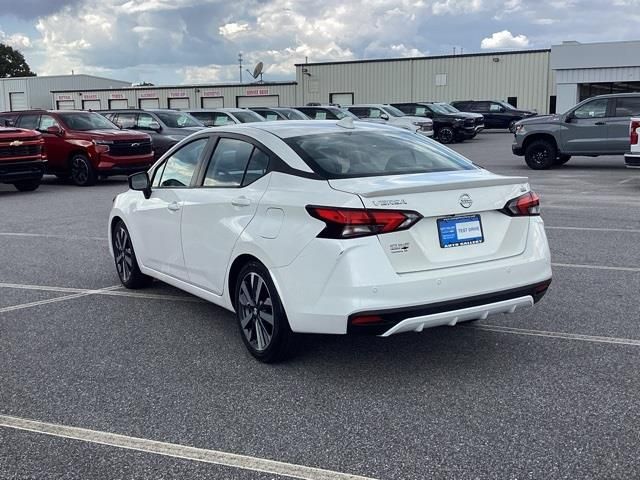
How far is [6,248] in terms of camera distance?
9148 mm

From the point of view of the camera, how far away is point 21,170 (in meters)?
15.3

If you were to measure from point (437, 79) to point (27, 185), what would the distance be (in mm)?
34254

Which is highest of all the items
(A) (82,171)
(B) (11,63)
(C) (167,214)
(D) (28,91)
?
(B) (11,63)

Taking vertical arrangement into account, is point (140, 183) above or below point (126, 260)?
above

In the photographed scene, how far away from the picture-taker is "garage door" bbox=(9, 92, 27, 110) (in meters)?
59.3

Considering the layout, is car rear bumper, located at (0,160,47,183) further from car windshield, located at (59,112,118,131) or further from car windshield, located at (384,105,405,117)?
car windshield, located at (384,105,405,117)

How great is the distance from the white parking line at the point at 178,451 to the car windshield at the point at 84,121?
48.4 ft

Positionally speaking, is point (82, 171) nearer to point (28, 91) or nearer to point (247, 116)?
point (247, 116)

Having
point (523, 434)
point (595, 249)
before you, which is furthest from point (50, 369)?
point (595, 249)

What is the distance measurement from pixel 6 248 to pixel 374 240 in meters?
6.72

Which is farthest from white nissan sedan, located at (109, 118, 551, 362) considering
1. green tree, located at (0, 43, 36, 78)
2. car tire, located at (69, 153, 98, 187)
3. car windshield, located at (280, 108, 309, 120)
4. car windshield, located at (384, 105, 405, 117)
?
green tree, located at (0, 43, 36, 78)

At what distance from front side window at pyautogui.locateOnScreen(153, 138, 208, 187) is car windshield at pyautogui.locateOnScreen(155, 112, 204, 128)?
1456cm

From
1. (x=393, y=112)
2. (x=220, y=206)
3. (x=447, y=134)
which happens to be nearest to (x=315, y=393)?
(x=220, y=206)

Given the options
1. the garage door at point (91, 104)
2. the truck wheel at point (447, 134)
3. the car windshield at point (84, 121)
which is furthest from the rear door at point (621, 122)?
the garage door at point (91, 104)
